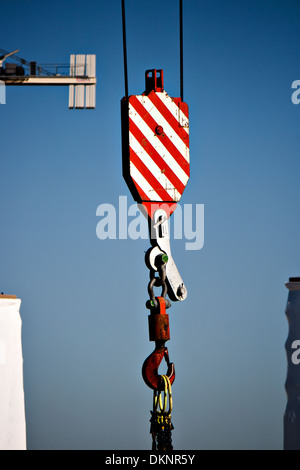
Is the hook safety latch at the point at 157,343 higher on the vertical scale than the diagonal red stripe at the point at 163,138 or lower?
lower

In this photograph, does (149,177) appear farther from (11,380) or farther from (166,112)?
(11,380)

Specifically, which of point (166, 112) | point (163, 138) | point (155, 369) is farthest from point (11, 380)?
point (166, 112)

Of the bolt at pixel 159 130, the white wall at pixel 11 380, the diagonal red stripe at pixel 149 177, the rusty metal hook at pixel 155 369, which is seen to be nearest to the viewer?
the rusty metal hook at pixel 155 369

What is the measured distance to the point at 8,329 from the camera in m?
7.75

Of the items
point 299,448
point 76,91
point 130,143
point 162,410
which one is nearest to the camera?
point 162,410

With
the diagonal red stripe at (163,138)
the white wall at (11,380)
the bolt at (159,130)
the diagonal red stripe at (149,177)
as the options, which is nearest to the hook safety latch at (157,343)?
the diagonal red stripe at (149,177)

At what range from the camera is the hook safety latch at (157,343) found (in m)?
5.56

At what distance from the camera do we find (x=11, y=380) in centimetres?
765

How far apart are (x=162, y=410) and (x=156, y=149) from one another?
1.88 m

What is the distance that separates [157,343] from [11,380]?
8.09 ft

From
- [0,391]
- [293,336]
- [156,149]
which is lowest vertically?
[0,391]

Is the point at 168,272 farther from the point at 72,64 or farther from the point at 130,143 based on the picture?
the point at 72,64

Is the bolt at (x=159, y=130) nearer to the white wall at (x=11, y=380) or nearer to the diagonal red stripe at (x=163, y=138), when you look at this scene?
the diagonal red stripe at (x=163, y=138)
